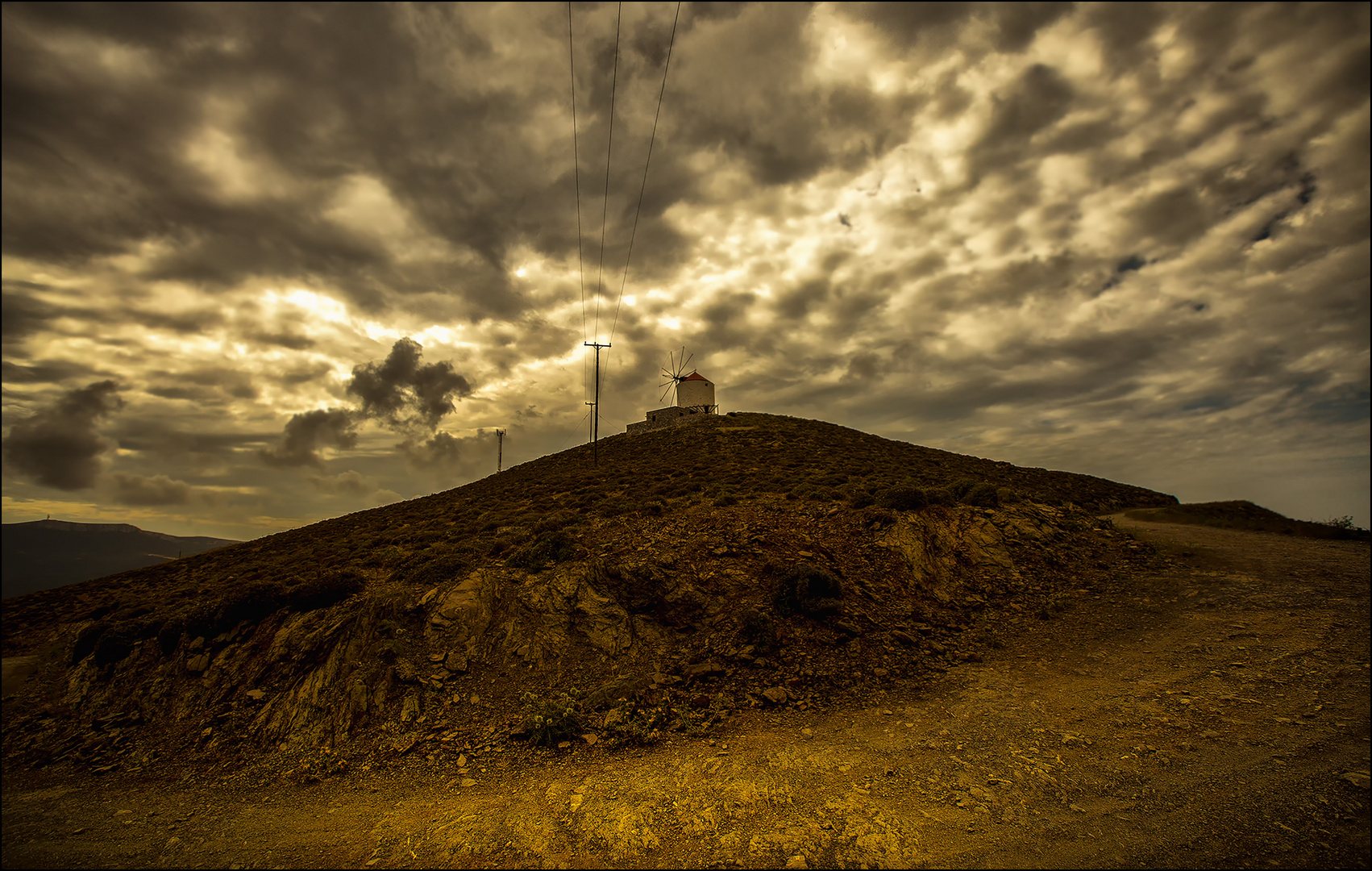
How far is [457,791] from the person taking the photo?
8.05m

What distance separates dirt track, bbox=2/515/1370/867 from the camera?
6.09 meters

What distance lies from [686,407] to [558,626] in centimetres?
4736

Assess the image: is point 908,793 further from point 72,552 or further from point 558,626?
point 72,552

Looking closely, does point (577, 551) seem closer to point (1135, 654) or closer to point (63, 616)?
point (1135, 654)

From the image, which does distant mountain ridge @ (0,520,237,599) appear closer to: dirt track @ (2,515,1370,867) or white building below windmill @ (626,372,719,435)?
dirt track @ (2,515,1370,867)

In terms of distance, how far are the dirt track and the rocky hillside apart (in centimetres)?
114

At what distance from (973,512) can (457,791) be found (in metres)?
18.3

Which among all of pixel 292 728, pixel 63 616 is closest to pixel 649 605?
pixel 292 728

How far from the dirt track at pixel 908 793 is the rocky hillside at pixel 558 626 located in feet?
3.74

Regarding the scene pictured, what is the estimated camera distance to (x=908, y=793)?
23.6 ft

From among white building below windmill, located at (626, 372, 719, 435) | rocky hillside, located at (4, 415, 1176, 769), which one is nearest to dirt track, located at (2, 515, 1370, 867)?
rocky hillside, located at (4, 415, 1176, 769)

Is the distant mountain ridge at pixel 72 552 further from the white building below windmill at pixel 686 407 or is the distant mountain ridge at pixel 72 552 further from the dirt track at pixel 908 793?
the white building below windmill at pixel 686 407

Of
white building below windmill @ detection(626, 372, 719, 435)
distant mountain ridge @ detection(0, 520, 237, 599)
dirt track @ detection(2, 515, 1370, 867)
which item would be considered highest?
white building below windmill @ detection(626, 372, 719, 435)

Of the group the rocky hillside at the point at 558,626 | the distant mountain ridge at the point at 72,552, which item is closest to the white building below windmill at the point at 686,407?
the rocky hillside at the point at 558,626
